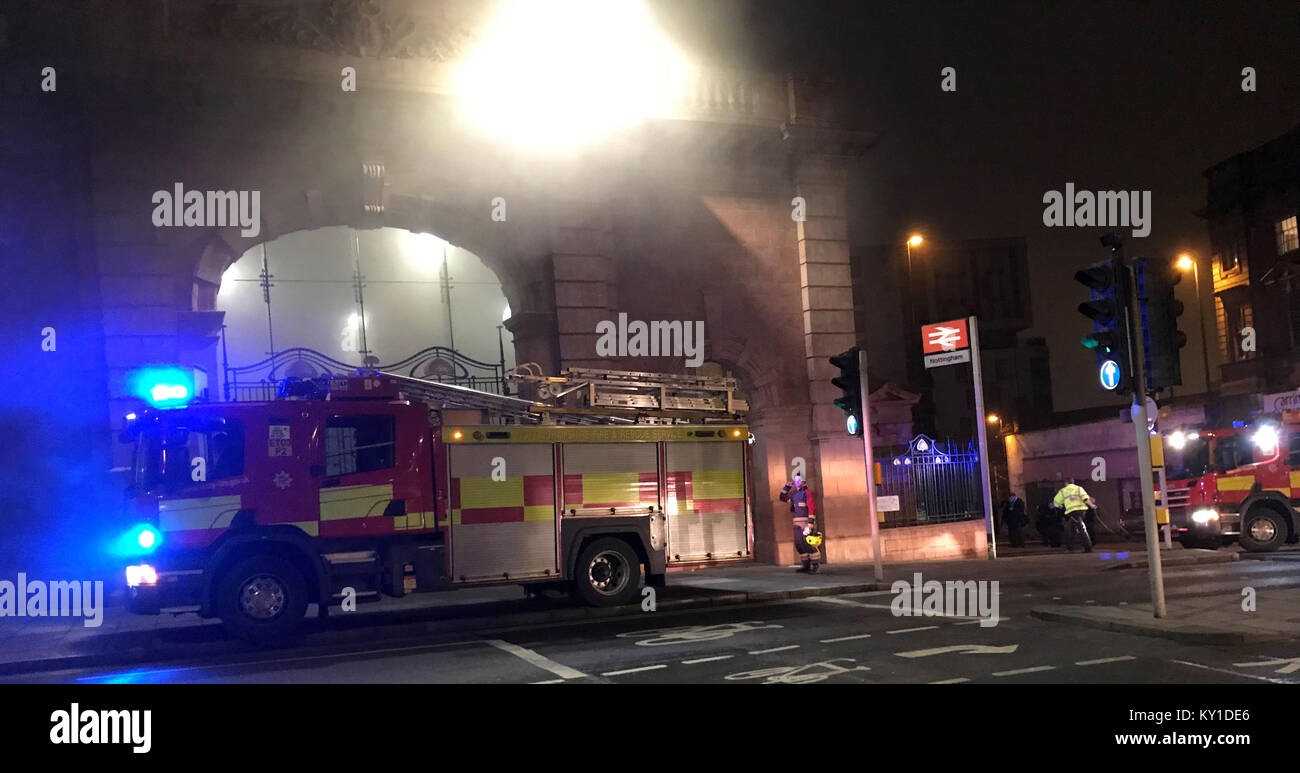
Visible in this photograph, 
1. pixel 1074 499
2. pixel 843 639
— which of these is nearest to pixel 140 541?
pixel 843 639

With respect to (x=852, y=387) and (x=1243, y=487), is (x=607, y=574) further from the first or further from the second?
(x=1243, y=487)

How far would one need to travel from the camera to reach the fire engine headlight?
34.2ft

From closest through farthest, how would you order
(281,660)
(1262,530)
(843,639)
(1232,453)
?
(843,639)
(281,660)
(1262,530)
(1232,453)

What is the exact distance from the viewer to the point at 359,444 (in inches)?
457

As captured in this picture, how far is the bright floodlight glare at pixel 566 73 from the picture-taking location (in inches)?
677

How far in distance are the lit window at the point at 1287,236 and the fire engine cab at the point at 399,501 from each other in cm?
4304

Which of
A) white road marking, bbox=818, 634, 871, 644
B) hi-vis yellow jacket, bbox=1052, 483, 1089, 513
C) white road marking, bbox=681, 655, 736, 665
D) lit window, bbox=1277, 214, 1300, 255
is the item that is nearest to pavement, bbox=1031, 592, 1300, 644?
white road marking, bbox=818, 634, 871, 644

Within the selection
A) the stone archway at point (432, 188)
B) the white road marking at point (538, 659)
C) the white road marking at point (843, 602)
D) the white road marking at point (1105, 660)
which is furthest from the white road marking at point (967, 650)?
the stone archway at point (432, 188)

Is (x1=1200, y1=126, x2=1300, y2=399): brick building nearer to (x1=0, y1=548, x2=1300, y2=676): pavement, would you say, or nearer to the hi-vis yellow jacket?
the hi-vis yellow jacket

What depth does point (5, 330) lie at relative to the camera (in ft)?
48.9

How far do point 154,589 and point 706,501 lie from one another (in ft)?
23.2

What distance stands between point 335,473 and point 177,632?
117 inches

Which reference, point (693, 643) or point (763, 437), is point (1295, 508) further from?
point (693, 643)
